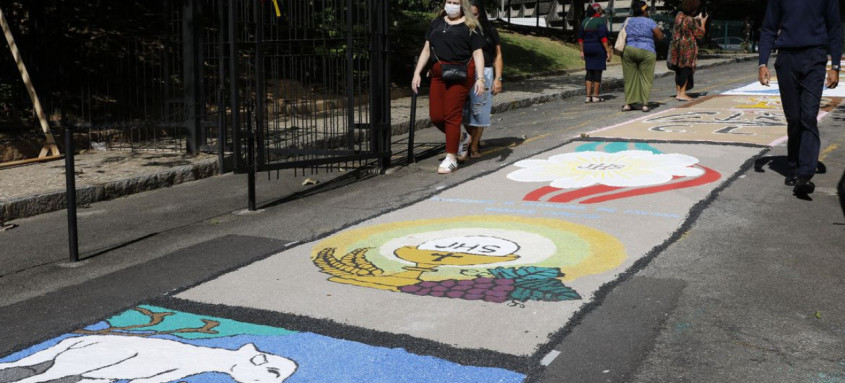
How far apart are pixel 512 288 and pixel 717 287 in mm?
1197

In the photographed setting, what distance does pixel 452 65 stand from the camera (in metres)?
9.08

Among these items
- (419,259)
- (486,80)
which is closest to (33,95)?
(486,80)

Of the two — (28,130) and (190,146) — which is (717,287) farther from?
(28,130)

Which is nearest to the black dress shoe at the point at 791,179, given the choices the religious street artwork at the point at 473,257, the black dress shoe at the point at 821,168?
the black dress shoe at the point at 821,168

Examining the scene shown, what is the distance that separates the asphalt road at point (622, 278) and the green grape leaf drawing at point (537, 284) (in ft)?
0.84

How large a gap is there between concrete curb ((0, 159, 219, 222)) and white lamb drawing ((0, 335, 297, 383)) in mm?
3869

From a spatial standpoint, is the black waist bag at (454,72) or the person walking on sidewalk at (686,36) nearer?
the black waist bag at (454,72)

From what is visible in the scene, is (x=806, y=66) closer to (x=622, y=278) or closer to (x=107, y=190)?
(x=622, y=278)

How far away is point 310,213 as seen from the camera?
24.7 feet

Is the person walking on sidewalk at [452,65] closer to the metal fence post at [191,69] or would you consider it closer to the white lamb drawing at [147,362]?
the metal fence post at [191,69]

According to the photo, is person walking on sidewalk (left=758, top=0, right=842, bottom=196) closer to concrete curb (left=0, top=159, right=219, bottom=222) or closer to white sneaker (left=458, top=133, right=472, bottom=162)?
white sneaker (left=458, top=133, right=472, bottom=162)

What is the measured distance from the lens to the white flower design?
8367mm

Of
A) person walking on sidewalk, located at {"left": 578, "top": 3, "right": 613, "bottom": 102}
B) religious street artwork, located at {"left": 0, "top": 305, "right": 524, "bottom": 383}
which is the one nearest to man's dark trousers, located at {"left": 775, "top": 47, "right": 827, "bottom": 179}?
religious street artwork, located at {"left": 0, "top": 305, "right": 524, "bottom": 383}

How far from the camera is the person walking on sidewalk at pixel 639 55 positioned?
14.3m
